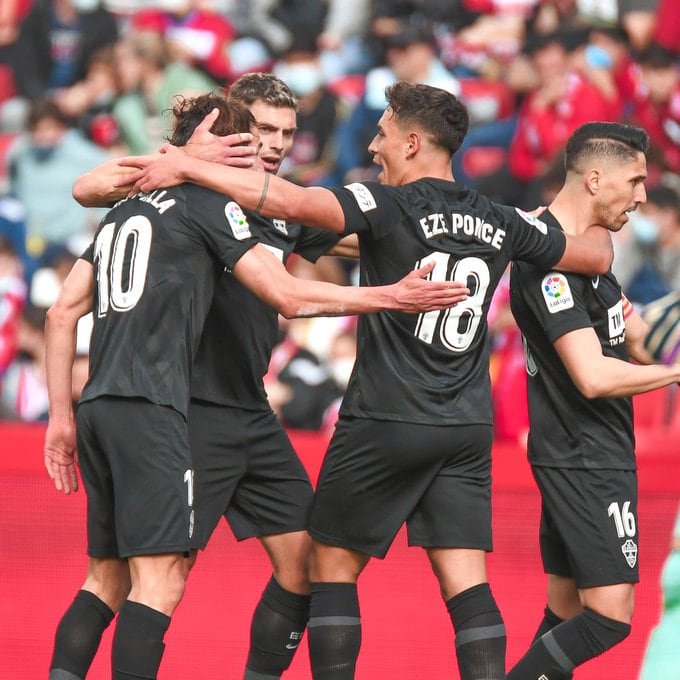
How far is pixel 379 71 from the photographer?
11.7 m

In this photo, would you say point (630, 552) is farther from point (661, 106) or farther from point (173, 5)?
point (173, 5)

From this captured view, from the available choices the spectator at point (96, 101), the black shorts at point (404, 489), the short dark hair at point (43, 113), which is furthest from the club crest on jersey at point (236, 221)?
the spectator at point (96, 101)

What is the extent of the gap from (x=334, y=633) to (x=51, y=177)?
7.80 meters

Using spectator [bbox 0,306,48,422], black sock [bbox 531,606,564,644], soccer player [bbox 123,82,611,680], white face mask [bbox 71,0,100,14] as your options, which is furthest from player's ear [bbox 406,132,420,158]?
white face mask [bbox 71,0,100,14]

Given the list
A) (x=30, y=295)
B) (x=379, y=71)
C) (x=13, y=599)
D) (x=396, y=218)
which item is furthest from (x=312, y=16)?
(x=396, y=218)

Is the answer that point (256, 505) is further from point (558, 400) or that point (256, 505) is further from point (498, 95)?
point (498, 95)

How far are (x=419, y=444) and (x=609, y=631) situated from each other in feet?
3.30

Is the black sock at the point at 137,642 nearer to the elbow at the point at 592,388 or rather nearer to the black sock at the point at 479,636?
the black sock at the point at 479,636

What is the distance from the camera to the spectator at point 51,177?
11695 millimetres

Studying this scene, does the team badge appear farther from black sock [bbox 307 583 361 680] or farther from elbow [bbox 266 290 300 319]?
elbow [bbox 266 290 300 319]

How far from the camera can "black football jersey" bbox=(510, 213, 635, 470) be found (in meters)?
5.08

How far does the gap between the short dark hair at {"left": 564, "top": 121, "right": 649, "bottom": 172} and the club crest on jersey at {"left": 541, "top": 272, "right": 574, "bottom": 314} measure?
1.53ft

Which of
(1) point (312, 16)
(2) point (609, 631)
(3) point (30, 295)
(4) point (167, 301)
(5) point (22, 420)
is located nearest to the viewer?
(4) point (167, 301)

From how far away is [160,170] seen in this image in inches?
181
